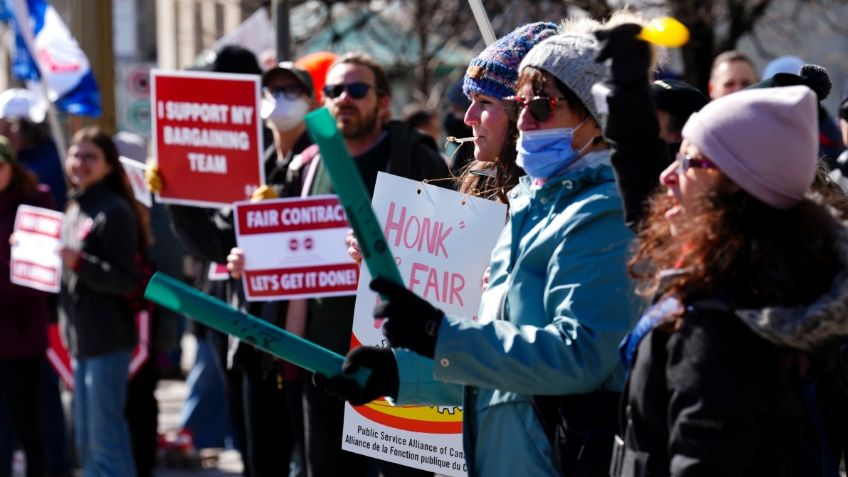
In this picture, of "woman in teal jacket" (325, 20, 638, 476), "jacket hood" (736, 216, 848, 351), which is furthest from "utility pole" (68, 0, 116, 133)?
"jacket hood" (736, 216, 848, 351)

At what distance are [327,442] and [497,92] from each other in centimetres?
220

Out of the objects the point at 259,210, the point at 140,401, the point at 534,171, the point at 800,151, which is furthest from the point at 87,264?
the point at 800,151

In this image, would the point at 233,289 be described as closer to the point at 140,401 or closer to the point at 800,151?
the point at 140,401

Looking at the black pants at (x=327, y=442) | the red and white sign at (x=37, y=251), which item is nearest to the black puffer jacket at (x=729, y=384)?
the black pants at (x=327, y=442)

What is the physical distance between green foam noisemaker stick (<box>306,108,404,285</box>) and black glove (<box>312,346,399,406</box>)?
0.21 m

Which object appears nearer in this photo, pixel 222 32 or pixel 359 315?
pixel 359 315

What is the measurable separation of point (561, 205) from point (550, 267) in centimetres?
19

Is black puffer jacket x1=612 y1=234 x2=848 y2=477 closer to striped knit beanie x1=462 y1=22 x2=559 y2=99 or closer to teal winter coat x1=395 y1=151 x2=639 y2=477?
teal winter coat x1=395 y1=151 x2=639 y2=477

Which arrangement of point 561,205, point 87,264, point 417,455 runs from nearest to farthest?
1. point 561,205
2. point 417,455
3. point 87,264

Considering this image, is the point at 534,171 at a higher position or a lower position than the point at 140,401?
higher

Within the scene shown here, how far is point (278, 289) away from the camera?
595 centimetres

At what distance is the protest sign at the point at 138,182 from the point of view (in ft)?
26.0

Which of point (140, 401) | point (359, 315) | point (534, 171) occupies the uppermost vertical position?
point (534, 171)

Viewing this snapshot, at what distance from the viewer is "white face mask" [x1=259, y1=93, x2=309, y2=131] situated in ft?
21.7
